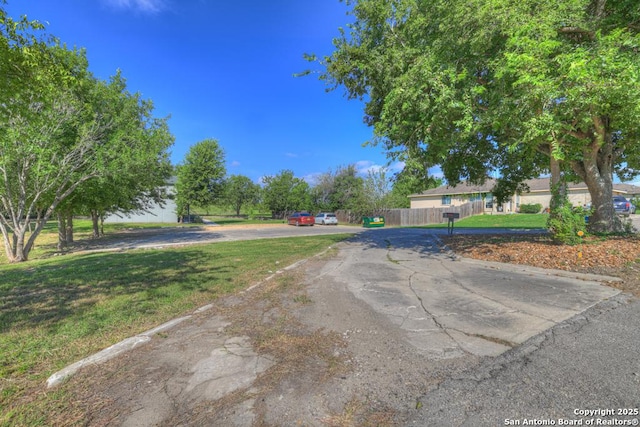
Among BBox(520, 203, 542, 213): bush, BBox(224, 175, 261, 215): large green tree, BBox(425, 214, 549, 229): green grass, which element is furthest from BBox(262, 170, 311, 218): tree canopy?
BBox(520, 203, 542, 213): bush

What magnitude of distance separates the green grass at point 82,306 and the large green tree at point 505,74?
18.5 ft

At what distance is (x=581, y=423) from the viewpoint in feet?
7.13

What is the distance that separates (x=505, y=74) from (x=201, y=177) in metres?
37.3

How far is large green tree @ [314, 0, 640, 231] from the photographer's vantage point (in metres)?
5.57

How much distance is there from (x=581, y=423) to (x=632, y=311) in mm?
3281

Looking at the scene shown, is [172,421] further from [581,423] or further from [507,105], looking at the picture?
[507,105]

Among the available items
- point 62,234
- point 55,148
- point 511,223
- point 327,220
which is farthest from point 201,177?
point 511,223

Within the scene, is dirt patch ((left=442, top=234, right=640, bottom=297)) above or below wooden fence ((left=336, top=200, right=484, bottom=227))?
below

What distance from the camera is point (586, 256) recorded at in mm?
7000

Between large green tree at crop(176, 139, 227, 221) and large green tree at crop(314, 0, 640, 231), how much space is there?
3224 cm

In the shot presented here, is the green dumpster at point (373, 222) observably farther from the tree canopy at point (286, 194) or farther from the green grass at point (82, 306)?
the green grass at point (82, 306)

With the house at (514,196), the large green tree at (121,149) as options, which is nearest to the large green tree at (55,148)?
the large green tree at (121,149)

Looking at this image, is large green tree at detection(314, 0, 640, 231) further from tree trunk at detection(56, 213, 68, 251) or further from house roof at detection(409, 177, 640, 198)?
house roof at detection(409, 177, 640, 198)

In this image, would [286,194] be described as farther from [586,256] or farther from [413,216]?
[586,256]
